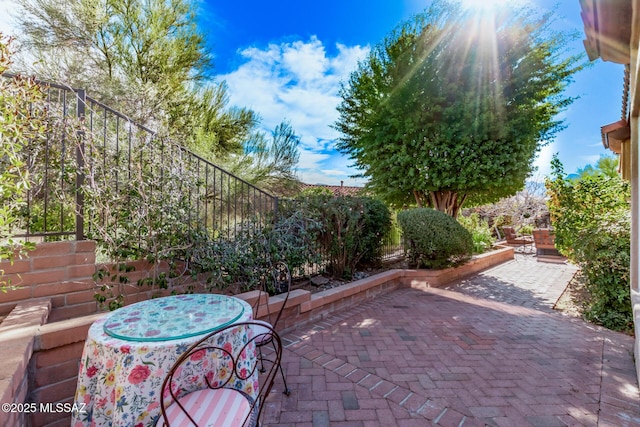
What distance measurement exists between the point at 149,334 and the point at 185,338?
204mm

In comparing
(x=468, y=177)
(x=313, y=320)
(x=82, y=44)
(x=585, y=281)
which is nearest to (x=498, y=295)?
(x=585, y=281)

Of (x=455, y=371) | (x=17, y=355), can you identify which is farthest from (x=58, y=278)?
(x=455, y=371)

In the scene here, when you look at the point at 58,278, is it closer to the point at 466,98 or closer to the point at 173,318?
the point at 173,318

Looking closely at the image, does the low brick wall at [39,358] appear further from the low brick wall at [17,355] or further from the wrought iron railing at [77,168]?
the wrought iron railing at [77,168]

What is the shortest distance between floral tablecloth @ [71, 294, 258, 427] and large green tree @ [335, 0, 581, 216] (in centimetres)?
701

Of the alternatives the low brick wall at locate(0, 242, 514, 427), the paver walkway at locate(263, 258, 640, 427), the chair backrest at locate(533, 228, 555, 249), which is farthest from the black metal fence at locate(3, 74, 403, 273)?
the chair backrest at locate(533, 228, 555, 249)

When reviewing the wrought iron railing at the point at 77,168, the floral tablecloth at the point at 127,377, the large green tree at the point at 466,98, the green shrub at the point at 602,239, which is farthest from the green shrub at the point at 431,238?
the floral tablecloth at the point at 127,377

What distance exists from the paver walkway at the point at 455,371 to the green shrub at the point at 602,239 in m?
0.36

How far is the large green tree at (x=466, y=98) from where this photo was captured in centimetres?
698

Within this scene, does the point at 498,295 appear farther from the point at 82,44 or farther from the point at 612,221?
the point at 82,44

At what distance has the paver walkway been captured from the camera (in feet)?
6.82

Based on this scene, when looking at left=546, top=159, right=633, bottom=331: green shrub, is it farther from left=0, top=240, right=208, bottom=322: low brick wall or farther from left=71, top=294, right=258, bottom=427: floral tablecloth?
left=0, top=240, right=208, bottom=322: low brick wall

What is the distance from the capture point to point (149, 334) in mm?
1541

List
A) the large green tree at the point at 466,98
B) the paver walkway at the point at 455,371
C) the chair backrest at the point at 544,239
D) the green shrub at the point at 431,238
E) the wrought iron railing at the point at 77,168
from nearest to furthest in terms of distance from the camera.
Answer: the paver walkway at the point at 455,371 < the wrought iron railing at the point at 77,168 < the green shrub at the point at 431,238 < the large green tree at the point at 466,98 < the chair backrest at the point at 544,239
